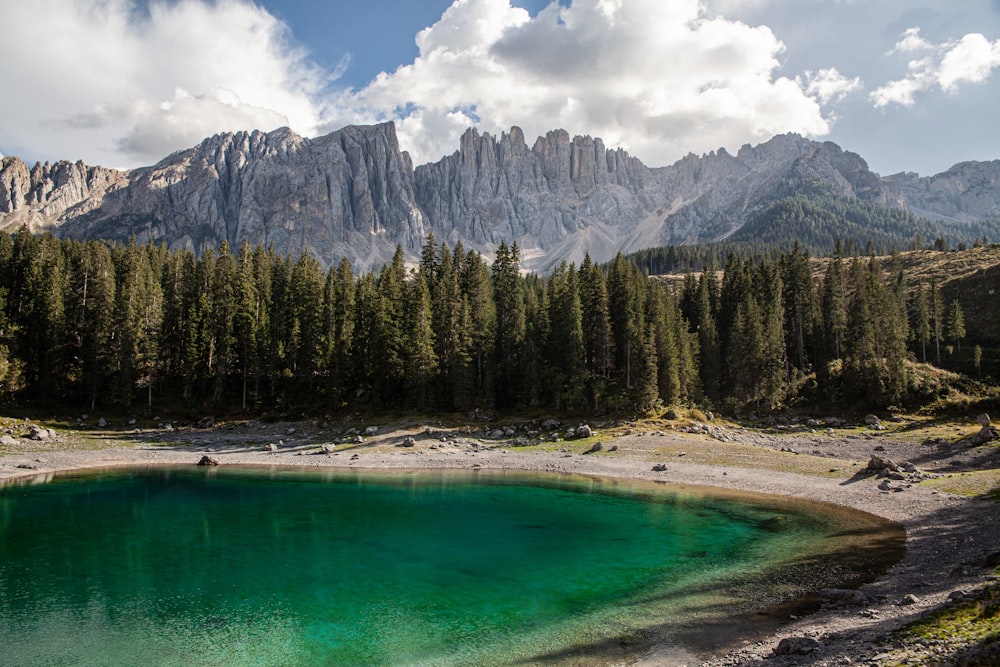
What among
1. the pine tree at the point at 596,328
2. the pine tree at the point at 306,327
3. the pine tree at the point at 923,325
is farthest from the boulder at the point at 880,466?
the pine tree at the point at 923,325

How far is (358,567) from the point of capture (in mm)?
25156

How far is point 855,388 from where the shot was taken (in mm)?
74625

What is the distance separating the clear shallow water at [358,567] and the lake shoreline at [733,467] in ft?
13.3

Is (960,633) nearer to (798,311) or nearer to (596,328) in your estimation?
(596,328)

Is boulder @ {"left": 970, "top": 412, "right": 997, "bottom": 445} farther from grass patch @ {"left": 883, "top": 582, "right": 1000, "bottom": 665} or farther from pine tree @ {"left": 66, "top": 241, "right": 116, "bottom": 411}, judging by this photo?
pine tree @ {"left": 66, "top": 241, "right": 116, "bottom": 411}

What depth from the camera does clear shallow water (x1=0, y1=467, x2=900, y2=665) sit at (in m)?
17.2

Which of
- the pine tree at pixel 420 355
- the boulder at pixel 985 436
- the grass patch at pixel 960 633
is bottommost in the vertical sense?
the grass patch at pixel 960 633

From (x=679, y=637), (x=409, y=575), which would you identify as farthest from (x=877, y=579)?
(x=409, y=575)

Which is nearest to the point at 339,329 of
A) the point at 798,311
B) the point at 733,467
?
the point at 733,467

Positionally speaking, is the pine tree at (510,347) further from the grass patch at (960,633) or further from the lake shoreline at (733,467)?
the grass patch at (960,633)

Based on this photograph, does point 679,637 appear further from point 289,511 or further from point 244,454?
point 244,454

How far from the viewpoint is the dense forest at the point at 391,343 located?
7106 cm

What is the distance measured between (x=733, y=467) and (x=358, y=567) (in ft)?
111

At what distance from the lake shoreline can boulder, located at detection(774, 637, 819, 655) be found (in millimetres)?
178
